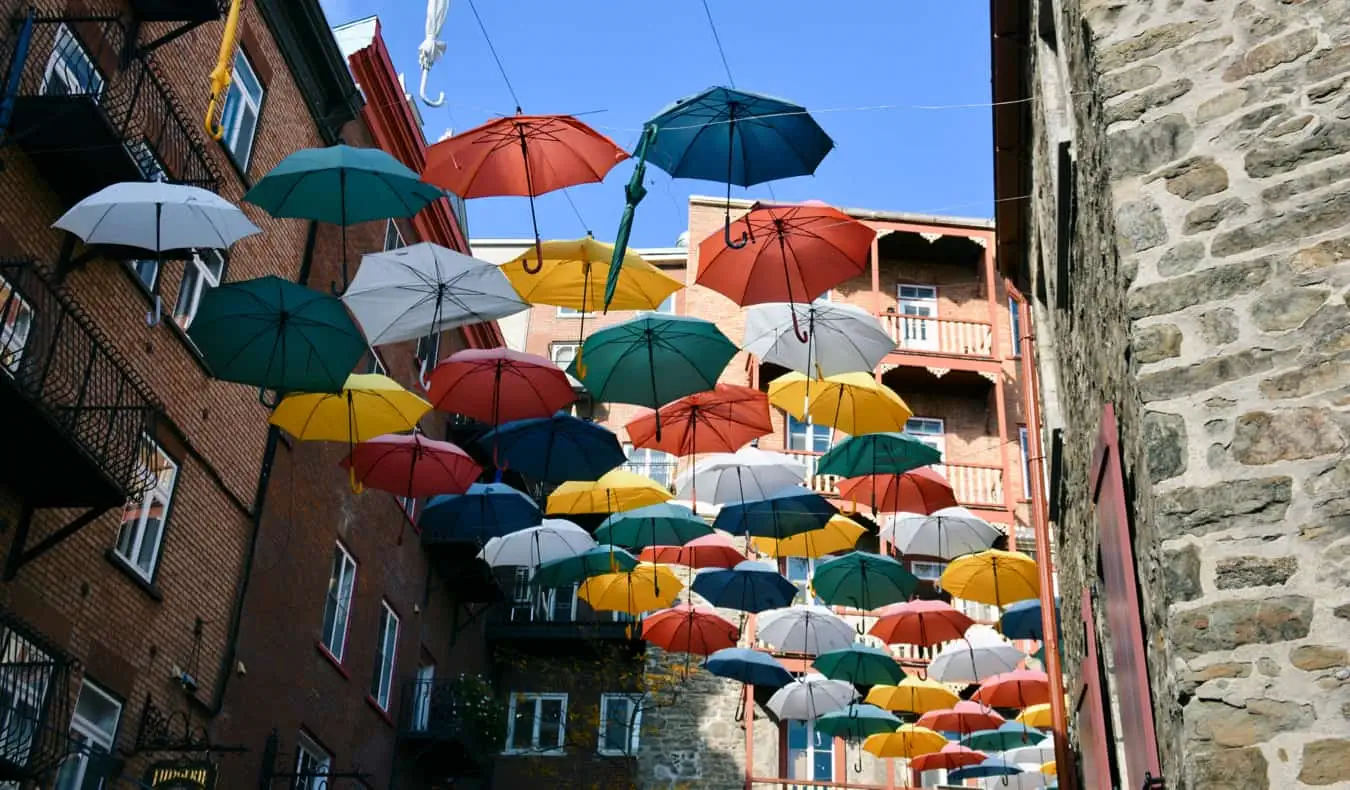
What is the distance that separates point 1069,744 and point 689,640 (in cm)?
704

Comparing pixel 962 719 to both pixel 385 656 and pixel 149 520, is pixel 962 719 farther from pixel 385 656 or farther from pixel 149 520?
pixel 149 520

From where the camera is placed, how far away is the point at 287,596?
Answer: 1842 cm

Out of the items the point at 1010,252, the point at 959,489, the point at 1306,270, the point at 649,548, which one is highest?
the point at 959,489

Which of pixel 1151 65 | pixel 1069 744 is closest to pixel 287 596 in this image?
pixel 1069 744

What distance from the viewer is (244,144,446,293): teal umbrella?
479 inches

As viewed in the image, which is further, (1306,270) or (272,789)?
(272,789)

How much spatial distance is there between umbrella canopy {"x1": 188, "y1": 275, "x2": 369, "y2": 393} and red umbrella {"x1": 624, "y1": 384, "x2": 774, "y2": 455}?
4.12 m

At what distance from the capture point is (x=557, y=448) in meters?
16.0

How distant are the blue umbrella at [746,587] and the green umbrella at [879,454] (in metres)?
3.03

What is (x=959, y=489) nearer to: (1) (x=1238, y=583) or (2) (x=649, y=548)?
(2) (x=649, y=548)

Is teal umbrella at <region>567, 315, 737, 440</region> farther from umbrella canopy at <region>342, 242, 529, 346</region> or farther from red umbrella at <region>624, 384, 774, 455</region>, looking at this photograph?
red umbrella at <region>624, 384, 774, 455</region>

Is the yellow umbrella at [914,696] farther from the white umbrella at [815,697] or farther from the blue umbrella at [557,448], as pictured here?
the blue umbrella at [557,448]

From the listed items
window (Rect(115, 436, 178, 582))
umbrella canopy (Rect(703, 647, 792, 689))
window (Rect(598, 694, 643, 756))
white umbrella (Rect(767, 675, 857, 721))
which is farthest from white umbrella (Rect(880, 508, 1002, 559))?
window (Rect(115, 436, 178, 582))

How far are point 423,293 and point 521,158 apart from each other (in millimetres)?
1612
